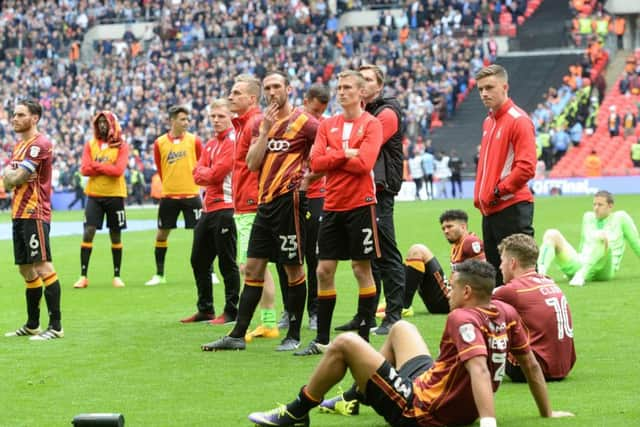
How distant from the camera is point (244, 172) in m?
11.1

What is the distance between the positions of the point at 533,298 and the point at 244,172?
3670mm

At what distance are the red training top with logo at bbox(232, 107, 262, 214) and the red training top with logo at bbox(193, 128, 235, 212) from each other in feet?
2.41

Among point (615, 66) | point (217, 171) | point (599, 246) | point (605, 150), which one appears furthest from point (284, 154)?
point (615, 66)

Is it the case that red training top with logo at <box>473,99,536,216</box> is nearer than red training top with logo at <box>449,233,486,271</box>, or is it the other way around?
red training top with logo at <box>473,99,536,216</box>

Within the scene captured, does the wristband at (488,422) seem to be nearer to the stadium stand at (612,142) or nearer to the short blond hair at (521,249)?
the short blond hair at (521,249)

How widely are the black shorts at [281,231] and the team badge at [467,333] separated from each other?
363 cm

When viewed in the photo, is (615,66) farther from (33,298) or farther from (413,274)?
(33,298)

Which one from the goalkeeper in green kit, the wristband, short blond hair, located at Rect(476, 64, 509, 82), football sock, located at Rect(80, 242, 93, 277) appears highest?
short blond hair, located at Rect(476, 64, 509, 82)

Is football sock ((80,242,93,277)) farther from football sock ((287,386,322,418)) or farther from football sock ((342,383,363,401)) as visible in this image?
football sock ((287,386,322,418))

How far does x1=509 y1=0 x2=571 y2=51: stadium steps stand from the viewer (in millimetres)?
49375

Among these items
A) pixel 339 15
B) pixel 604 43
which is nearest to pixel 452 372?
pixel 604 43

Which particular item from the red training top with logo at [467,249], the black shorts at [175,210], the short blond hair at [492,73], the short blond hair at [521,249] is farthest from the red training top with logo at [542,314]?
the black shorts at [175,210]

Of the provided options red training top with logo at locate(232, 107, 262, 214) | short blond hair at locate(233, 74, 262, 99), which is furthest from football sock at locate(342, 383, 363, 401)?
short blond hair at locate(233, 74, 262, 99)

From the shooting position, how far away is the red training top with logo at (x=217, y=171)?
12.2 meters
